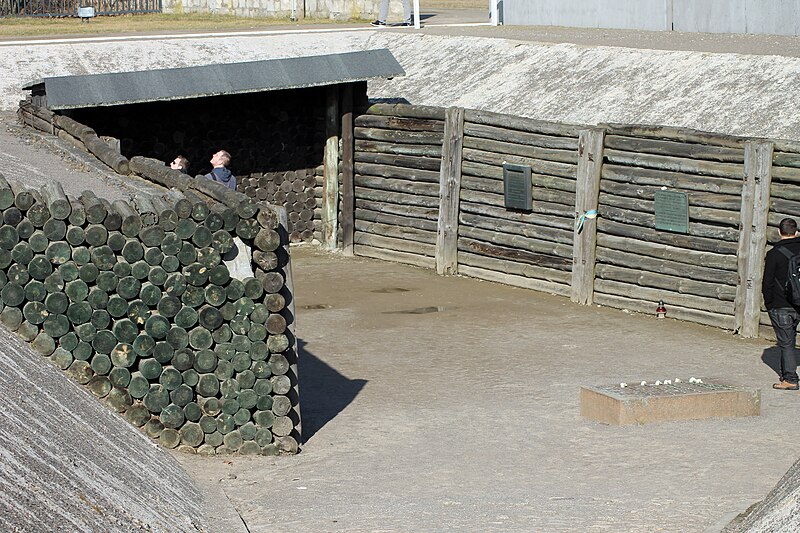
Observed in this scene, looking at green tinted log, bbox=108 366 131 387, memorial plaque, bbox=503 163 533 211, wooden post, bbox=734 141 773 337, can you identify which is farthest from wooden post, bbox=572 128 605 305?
green tinted log, bbox=108 366 131 387

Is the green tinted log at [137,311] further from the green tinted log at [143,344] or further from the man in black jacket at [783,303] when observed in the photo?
the man in black jacket at [783,303]

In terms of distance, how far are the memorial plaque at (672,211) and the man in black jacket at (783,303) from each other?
8.53ft

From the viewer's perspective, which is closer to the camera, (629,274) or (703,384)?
(703,384)

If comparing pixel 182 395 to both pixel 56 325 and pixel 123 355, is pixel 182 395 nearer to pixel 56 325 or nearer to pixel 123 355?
pixel 123 355

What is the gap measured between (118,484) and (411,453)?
10.2 ft

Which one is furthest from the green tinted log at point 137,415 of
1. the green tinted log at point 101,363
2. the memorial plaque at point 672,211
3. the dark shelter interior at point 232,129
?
the dark shelter interior at point 232,129

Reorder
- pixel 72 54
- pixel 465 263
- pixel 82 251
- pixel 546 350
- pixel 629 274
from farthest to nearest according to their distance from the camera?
1. pixel 72 54
2. pixel 465 263
3. pixel 629 274
4. pixel 546 350
5. pixel 82 251

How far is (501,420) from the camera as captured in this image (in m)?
10.9

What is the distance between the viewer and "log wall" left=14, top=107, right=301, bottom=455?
964 centimetres

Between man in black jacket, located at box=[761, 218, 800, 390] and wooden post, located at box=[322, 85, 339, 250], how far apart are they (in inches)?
346

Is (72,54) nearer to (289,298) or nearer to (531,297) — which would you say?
(531,297)

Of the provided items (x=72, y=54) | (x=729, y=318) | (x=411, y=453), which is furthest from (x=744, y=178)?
(x=72, y=54)

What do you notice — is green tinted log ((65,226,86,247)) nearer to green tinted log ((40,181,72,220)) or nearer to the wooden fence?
green tinted log ((40,181,72,220))

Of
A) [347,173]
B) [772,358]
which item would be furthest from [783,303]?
[347,173]
